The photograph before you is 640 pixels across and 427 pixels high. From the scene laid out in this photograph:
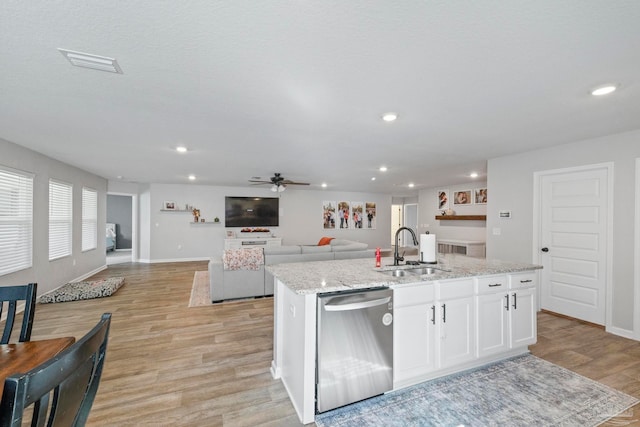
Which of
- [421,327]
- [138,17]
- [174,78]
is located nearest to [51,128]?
[174,78]

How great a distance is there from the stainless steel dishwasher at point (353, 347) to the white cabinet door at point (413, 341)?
0.25ft

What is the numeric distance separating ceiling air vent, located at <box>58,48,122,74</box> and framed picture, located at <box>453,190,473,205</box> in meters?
8.35

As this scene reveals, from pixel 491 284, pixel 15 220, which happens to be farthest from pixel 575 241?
pixel 15 220

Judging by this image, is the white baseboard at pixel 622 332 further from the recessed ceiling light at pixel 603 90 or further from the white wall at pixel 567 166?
the recessed ceiling light at pixel 603 90

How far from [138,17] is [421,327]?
2.74 metres

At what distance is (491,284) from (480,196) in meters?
5.99

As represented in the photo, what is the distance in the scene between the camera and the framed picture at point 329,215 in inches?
398

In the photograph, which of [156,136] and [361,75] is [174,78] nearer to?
[361,75]

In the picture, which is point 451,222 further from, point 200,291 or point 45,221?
point 45,221

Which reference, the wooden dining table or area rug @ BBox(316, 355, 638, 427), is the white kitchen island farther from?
the wooden dining table

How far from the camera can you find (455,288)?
2434 millimetres

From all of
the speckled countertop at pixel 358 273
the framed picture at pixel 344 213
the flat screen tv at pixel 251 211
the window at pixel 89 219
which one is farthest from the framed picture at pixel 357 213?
the window at pixel 89 219

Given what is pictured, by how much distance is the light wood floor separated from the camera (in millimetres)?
1981

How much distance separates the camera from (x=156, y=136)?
11.5 ft
